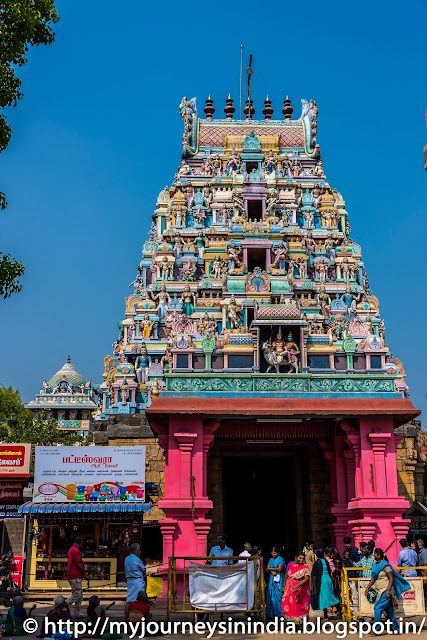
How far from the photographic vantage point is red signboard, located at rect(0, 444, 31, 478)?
78.3 feet

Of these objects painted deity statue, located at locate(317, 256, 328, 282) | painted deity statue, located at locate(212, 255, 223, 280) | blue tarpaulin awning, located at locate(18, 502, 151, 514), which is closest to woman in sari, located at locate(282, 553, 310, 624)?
blue tarpaulin awning, located at locate(18, 502, 151, 514)

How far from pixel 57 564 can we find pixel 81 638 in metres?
8.70

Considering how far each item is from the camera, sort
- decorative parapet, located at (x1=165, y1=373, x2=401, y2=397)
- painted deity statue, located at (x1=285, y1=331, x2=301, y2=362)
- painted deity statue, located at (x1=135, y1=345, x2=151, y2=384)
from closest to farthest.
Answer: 1. decorative parapet, located at (x1=165, y1=373, x2=401, y2=397)
2. painted deity statue, located at (x1=285, y1=331, x2=301, y2=362)
3. painted deity statue, located at (x1=135, y1=345, x2=151, y2=384)

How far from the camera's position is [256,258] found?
32.2 meters

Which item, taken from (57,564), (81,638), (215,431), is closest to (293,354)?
(215,431)

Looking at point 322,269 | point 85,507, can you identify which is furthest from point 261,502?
point 85,507

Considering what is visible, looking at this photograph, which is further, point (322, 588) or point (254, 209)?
point (254, 209)

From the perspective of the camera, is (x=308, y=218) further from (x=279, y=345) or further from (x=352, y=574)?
(x=352, y=574)

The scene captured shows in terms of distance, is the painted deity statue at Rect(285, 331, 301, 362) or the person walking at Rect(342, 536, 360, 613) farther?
the painted deity statue at Rect(285, 331, 301, 362)

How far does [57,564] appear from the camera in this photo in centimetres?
2102

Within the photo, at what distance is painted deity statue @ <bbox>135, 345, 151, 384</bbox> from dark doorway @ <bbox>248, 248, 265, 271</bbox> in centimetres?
587

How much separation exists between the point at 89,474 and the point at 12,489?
443 centimetres

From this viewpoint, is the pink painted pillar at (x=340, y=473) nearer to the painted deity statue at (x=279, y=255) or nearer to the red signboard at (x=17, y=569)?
the red signboard at (x=17, y=569)

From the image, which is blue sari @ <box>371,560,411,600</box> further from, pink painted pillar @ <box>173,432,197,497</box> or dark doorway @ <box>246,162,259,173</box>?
dark doorway @ <box>246,162,259,173</box>
